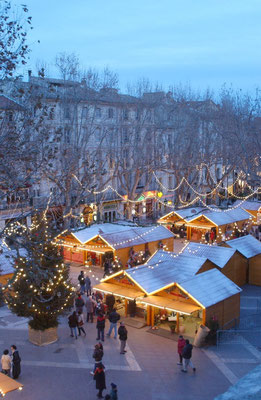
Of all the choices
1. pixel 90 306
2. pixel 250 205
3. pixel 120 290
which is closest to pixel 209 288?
pixel 120 290

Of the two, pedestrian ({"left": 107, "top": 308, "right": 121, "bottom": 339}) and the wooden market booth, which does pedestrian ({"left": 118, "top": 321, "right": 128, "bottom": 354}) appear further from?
the wooden market booth

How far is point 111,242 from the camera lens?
71.1 ft

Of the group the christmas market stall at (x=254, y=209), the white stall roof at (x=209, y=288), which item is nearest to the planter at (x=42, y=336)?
the white stall roof at (x=209, y=288)

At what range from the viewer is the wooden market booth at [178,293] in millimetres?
13711

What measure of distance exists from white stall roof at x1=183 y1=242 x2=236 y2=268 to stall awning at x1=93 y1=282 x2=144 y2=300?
4.35 metres

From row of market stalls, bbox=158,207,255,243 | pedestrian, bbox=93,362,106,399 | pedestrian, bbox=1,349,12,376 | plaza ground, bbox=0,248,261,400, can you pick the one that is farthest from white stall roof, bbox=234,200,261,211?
pedestrian, bbox=1,349,12,376

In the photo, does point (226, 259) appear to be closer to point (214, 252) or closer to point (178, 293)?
point (214, 252)

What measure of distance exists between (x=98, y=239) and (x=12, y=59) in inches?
559

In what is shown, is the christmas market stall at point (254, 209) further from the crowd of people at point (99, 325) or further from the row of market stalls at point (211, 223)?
the crowd of people at point (99, 325)

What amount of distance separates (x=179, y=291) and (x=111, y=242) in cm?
808

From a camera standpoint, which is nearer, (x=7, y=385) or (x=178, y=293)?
(x=7, y=385)

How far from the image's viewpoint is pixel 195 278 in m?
14.6

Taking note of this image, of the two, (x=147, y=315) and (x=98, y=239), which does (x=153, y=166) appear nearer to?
(x=98, y=239)

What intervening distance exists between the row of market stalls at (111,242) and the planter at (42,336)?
808 centimetres
